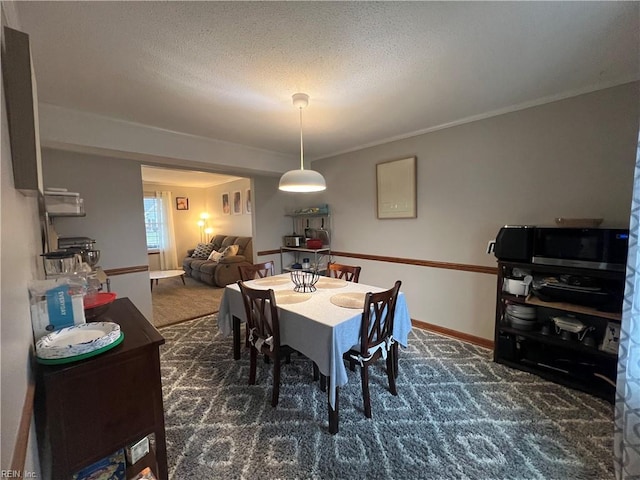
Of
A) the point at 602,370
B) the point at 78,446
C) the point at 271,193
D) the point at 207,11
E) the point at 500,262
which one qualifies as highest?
the point at 207,11

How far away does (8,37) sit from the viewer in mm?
921

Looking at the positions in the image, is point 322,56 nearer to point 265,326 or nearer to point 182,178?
point 265,326

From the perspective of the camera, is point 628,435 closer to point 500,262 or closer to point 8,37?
point 500,262

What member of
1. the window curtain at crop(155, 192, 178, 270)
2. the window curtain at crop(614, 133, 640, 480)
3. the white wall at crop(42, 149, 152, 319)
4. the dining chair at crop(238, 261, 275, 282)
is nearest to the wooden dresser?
the dining chair at crop(238, 261, 275, 282)

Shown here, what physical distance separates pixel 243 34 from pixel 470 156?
2348 mm

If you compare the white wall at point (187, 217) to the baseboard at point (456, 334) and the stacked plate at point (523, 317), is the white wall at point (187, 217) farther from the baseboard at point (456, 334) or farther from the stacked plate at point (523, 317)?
the stacked plate at point (523, 317)

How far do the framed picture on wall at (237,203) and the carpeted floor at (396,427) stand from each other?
4.31 meters

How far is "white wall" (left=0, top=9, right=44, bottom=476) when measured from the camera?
66 centimetres

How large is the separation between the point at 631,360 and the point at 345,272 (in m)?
2.06

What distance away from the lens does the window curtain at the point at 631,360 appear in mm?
1279

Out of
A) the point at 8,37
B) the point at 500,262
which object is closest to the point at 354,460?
the point at 500,262

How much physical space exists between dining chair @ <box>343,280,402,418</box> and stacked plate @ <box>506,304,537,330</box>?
3.90 feet

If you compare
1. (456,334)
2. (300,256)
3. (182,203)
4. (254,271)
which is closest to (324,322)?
(254,271)

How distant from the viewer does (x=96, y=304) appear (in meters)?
1.45
